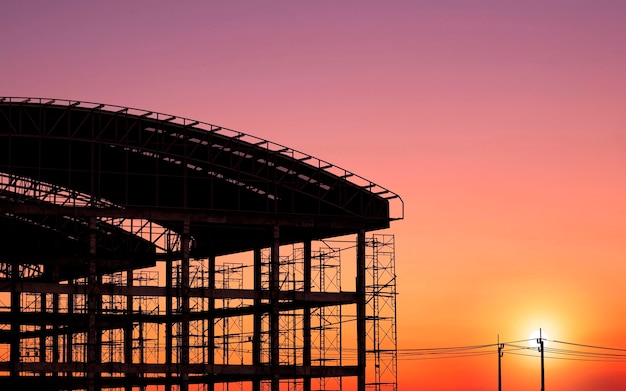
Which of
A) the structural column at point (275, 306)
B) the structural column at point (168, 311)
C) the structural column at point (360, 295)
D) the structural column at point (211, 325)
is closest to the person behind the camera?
the structural column at point (168, 311)

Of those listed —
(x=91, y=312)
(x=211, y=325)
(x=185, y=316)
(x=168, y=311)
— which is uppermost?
(x=91, y=312)

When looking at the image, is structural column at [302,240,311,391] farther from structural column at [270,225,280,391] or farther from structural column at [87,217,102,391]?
structural column at [87,217,102,391]

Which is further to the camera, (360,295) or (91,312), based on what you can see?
(360,295)

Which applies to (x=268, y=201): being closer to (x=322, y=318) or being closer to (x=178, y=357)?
(x=322, y=318)

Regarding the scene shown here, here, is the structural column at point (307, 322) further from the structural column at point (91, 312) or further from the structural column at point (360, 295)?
the structural column at point (91, 312)

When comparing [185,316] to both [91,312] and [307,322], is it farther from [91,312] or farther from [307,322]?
[307,322]

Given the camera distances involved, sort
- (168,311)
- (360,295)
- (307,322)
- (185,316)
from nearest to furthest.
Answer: (185,316) → (360,295) → (307,322) → (168,311)

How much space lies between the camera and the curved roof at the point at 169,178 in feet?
225

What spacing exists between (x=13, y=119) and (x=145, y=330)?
38038mm

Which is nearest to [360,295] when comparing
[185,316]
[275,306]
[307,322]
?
[307,322]

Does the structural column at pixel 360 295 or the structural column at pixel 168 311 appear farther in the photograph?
the structural column at pixel 360 295

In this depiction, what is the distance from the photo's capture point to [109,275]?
99438 mm

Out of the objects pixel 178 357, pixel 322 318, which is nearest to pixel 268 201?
pixel 322 318

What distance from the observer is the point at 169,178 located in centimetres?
7612
